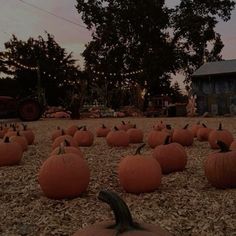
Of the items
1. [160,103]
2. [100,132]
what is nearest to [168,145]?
[100,132]

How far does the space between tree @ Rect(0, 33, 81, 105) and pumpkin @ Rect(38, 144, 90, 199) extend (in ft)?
84.3

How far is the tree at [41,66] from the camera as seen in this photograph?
33.0 meters

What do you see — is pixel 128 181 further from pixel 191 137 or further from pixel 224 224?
pixel 191 137

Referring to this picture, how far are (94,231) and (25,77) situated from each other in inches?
1271

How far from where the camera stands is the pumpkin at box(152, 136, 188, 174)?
5.26m

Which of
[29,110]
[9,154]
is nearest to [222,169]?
[9,154]

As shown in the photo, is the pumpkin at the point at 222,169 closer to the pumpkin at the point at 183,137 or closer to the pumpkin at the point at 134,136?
the pumpkin at the point at 183,137

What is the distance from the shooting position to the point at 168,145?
17.9ft

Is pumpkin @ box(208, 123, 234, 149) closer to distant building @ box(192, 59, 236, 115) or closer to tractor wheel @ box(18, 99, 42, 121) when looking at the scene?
tractor wheel @ box(18, 99, 42, 121)

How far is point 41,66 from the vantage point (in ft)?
115

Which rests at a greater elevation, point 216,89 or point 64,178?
point 216,89

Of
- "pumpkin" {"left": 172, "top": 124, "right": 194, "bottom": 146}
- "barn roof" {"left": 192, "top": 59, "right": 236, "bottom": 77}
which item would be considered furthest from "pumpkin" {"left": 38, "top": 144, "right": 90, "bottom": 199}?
"barn roof" {"left": 192, "top": 59, "right": 236, "bottom": 77}

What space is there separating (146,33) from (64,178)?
28801 millimetres

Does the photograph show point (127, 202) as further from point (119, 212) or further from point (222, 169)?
point (119, 212)
